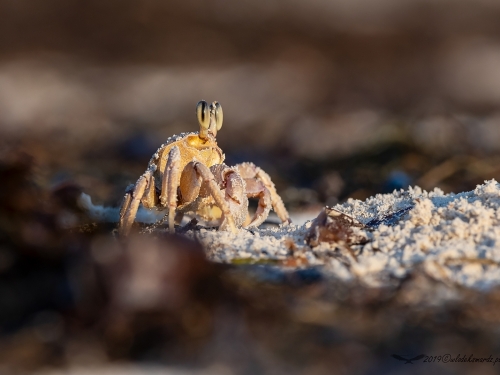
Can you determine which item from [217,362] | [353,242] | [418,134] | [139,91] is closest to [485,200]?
[353,242]

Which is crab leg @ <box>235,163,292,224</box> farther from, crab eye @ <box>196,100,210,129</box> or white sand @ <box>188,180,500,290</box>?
white sand @ <box>188,180,500,290</box>

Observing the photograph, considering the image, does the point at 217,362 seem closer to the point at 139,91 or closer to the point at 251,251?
the point at 251,251

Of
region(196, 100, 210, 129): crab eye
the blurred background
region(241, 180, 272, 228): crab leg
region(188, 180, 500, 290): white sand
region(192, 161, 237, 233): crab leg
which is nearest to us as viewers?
region(188, 180, 500, 290): white sand

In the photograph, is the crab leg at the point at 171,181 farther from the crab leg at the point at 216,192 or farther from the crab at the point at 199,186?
the crab leg at the point at 216,192

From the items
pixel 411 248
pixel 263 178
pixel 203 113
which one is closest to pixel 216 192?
pixel 203 113

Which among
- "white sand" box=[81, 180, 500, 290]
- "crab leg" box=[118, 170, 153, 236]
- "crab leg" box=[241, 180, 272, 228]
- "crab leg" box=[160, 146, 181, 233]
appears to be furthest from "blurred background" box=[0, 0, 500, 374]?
"crab leg" box=[241, 180, 272, 228]

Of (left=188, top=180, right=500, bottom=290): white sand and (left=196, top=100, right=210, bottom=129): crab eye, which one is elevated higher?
(left=196, top=100, right=210, bottom=129): crab eye

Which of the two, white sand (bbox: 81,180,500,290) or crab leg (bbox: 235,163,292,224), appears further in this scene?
crab leg (bbox: 235,163,292,224)

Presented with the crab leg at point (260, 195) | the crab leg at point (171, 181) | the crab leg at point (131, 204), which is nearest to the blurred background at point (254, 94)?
the crab leg at point (131, 204)
